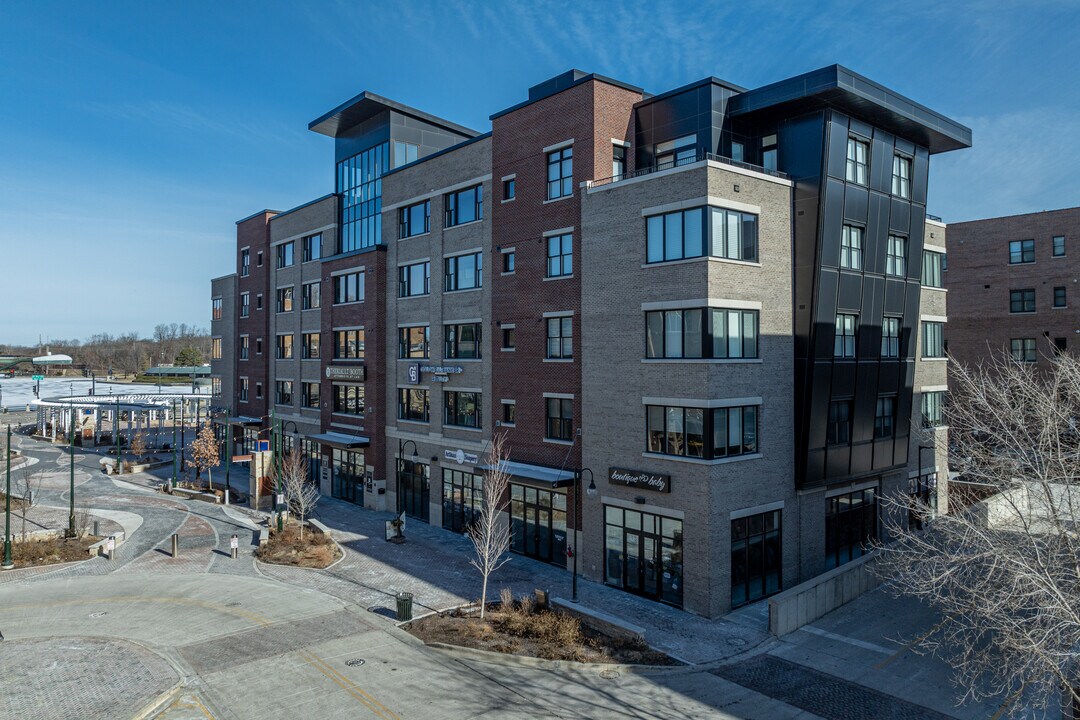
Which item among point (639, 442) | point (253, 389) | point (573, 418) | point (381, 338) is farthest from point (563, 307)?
point (253, 389)

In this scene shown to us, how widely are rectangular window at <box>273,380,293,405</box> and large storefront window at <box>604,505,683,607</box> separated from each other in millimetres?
31848

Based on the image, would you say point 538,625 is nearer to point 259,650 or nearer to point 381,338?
point 259,650

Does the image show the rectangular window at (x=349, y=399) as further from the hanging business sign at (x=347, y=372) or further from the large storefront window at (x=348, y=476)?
the large storefront window at (x=348, y=476)

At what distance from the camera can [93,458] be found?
6309cm

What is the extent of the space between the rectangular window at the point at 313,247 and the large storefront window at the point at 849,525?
118ft

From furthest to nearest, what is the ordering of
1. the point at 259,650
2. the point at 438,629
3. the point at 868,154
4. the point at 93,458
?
the point at 93,458 < the point at 868,154 < the point at 438,629 < the point at 259,650

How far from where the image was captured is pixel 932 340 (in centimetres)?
3550

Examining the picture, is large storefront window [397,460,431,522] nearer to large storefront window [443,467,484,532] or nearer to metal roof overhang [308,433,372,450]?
large storefront window [443,467,484,532]

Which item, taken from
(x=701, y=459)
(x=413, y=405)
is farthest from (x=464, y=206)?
(x=701, y=459)

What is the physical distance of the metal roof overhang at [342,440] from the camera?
134 feet

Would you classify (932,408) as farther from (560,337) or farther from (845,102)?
(560,337)

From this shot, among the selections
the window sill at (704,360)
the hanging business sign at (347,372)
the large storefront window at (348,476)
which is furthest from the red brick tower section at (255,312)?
the window sill at (704,360)

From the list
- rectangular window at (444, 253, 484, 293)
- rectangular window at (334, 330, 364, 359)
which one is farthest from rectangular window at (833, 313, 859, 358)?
rectangular window at (334, 330, 364, 359)

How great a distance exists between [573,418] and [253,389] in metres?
36.1
